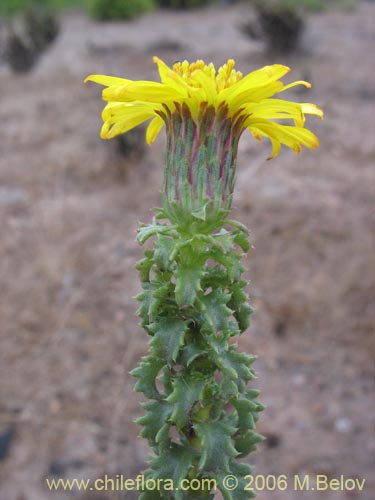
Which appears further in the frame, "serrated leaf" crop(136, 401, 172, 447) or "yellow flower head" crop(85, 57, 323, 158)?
"serrated leaf" crop(136, 401, 172, 447)

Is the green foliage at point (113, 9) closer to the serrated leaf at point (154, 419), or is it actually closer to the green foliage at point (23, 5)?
the green foliage at point (23, 5)

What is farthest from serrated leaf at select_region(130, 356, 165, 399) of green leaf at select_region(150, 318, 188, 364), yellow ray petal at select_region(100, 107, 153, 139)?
yellow ray petal at select_region(100, 107, 153, 139)

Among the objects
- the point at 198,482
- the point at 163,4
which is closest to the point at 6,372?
the point at 198,482

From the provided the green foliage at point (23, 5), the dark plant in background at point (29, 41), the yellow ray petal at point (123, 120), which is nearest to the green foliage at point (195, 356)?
the yellow ray petal at point (123, 120)

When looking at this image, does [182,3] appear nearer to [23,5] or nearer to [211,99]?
[23,5]

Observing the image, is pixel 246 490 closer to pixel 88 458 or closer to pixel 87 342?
pixel 88 458

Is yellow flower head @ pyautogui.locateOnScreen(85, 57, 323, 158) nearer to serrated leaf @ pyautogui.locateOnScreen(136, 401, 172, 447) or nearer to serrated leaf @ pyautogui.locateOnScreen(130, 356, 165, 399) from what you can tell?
serrated leaf @ pyautogui.locateOnScreen(130, 356, 165, 399)
